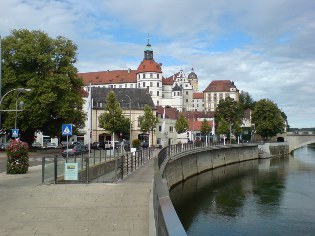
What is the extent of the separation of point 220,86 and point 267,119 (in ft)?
276

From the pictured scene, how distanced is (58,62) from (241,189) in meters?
27.0

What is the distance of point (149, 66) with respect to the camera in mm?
133625

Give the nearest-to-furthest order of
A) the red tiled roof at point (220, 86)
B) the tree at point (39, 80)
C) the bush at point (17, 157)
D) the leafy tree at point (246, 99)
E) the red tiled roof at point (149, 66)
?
1. the bush at point (17, 157)
2. the tree at point (39, 80)
3. the red tiled roof at point (149, 66)
4. the leafy tree at point (246, 99)
5. the red tiled roof at point (220, 86)

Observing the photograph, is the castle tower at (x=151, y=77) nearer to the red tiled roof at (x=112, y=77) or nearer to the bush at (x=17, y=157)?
the red tiled roof at (x=112, y=77)

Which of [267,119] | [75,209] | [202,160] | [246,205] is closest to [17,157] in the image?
[75,209]

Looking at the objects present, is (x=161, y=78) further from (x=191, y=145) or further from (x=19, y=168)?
(x=19, y=168)

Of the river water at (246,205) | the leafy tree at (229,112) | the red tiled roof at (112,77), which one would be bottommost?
the river water at (246,205)

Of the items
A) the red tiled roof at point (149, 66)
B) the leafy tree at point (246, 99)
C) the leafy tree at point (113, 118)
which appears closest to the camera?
the leafy tree at point (113, 118)

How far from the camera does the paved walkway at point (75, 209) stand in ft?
29.6

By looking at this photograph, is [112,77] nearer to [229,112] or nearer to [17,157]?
[229,112]

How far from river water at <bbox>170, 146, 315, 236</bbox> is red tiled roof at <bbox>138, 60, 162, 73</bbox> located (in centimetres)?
9020

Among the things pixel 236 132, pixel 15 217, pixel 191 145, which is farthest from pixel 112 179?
pixel 236 132

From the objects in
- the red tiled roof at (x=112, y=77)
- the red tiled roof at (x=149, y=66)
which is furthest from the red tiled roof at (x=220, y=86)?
the red tiled roof at (x=149, y=66)

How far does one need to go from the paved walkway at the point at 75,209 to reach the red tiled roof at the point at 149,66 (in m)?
118
